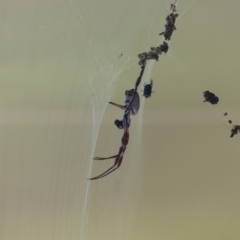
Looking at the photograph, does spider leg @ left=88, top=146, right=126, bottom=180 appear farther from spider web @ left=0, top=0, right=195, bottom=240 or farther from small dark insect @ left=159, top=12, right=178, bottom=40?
small dark insect @ left=159, top=12, right=178, bottom=40

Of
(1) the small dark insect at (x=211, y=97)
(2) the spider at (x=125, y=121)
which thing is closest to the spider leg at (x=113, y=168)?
(2) the spider at (x=125, y=121)

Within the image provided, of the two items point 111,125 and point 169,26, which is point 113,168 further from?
point 169,26

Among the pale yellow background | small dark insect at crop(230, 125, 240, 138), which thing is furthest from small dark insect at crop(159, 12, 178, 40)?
small dark insect at crop(230, 125, 240, 138)

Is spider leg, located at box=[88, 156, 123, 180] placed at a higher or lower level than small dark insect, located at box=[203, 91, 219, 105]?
lower

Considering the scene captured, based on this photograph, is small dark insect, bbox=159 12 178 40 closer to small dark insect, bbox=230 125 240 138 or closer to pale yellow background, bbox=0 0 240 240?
pale yellow background, bbox=0 0 240 240

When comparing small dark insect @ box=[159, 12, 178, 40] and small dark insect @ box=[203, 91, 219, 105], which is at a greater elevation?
small dark insect @ box=[159, 12, 178, 40]

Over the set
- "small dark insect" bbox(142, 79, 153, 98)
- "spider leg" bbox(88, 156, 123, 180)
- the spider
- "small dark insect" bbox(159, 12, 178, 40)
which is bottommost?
"spider leg" bbox(88, 156, 123, 180)

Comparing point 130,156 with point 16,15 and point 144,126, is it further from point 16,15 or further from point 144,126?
point 16,15

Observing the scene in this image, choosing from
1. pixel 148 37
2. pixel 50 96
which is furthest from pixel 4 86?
pixel 148 37

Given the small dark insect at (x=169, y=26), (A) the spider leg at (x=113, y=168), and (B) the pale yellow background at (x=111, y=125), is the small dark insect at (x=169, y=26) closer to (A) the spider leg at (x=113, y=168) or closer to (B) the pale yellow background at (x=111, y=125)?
(B) the pale yellow background at (x=111, y=125)

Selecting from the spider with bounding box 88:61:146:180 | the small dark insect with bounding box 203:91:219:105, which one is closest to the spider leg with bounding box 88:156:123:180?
the spider with bounding box 88:61:146:180
